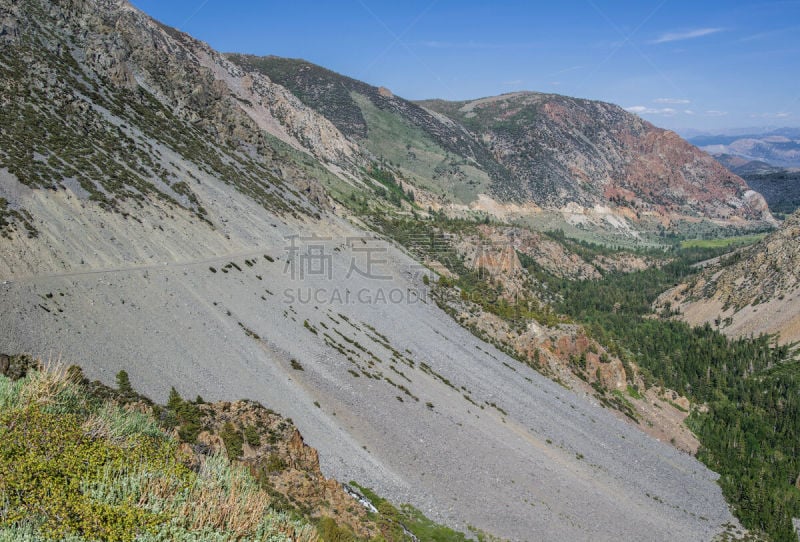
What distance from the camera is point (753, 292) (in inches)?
4461

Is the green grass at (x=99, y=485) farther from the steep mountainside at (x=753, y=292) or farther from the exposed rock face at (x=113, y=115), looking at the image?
the steep mountainside at (x=753, y=292)

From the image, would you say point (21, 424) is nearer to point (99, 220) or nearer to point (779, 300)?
point (99, 220)

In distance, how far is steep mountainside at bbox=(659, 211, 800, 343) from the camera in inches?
4060

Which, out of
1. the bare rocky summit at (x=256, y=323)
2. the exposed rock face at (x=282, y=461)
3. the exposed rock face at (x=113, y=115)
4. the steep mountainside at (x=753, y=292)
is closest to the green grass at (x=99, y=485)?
the exposed rock face at (x=282, y=461)

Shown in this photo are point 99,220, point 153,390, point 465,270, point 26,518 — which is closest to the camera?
point 26,518

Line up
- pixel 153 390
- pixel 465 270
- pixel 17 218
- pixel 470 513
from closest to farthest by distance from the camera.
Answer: pixel 153 390, pixel 470 513, pixel 17 218, pixel 465 270

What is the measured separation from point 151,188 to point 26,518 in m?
47.9

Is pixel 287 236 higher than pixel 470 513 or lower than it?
higher

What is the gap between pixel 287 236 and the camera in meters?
66.5

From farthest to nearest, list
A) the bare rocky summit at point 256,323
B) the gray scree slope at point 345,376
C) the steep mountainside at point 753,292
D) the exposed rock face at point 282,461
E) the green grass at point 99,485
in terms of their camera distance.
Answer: the steep mountainside at point 753,292
the bare rocky summit at point 256,323
the gray scree slope at point 345,376
the exposed rock face at point 282,461
the green grass at point 99,485

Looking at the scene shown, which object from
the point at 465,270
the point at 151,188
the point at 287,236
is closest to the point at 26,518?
the point at 151,188

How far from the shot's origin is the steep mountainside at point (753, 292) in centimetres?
10312

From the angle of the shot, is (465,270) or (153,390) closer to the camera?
(153,390)

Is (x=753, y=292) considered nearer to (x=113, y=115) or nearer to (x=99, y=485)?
(x=113, y=115)
